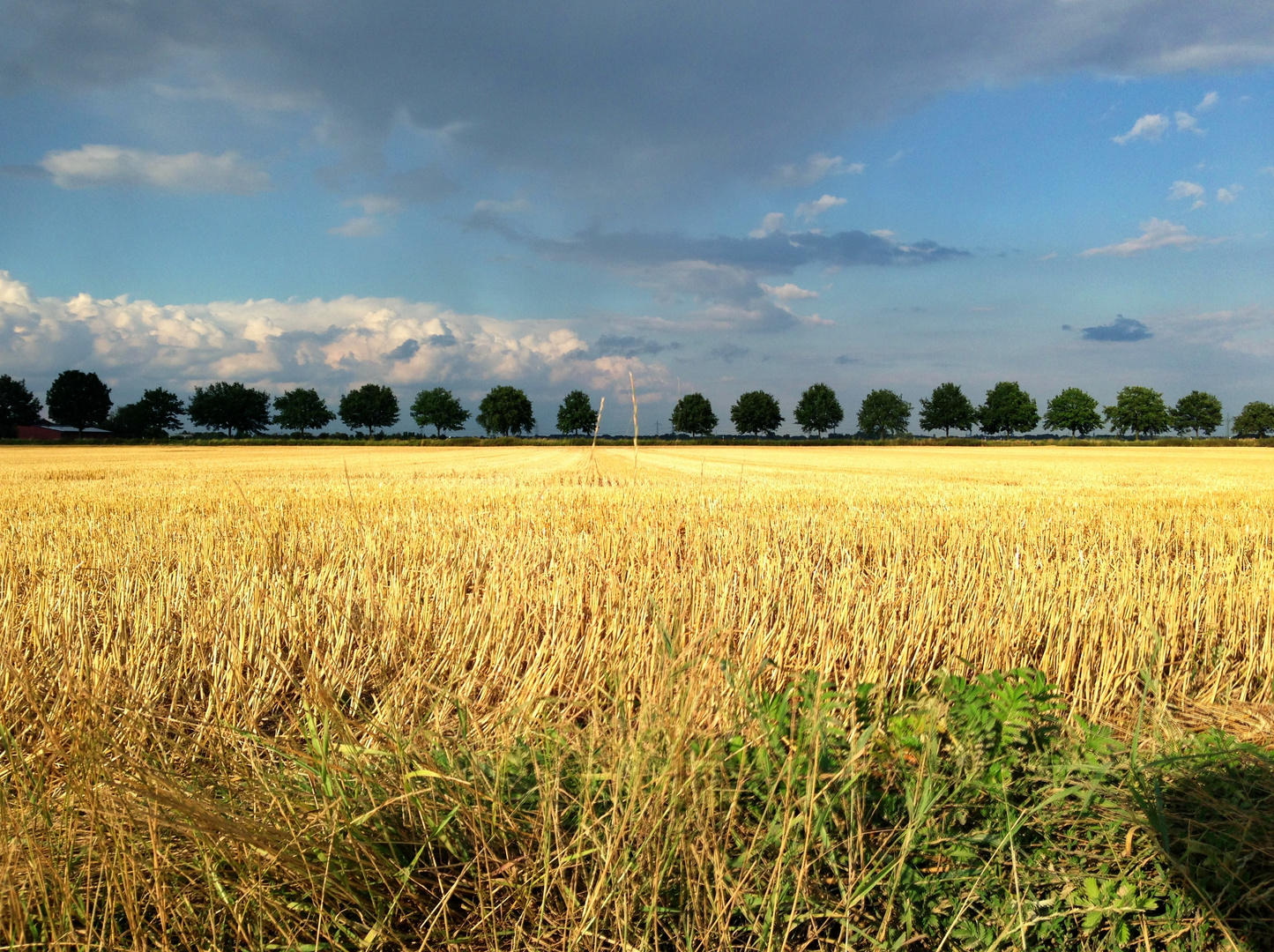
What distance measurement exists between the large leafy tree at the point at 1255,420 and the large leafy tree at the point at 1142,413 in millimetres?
35667

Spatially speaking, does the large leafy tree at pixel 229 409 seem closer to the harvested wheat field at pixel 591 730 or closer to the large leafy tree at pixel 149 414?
the large leafy tree at pixel 149 414

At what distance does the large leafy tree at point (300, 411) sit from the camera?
14738 cm

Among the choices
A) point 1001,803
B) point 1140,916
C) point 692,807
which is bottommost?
point 1140,916

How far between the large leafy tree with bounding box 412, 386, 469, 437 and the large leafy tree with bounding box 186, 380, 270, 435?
105 ft

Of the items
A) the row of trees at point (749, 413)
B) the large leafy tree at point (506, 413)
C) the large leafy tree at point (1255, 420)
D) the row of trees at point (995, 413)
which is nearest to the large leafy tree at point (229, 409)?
the row of trees at point (749, 413)

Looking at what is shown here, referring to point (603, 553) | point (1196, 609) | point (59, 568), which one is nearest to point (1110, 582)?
point (1196, 609)

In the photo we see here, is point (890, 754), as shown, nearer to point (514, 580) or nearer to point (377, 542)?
point (514, 580)

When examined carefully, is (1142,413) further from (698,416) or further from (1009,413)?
(698,416)

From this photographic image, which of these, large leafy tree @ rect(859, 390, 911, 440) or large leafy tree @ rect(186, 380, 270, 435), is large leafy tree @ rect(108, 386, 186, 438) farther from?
large leafy tree @ rect(859, 390, 911, 440)

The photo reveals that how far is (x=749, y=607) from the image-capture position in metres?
4.21

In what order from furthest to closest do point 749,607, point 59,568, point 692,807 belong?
point 59,568, point 749,607, point 692,807

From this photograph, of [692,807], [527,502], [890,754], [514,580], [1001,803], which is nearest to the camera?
[692,807]

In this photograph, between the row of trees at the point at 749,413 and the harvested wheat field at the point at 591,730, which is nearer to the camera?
the harvested wheat field at the point at 591,730

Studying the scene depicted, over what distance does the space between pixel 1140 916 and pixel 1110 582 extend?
135 inches
